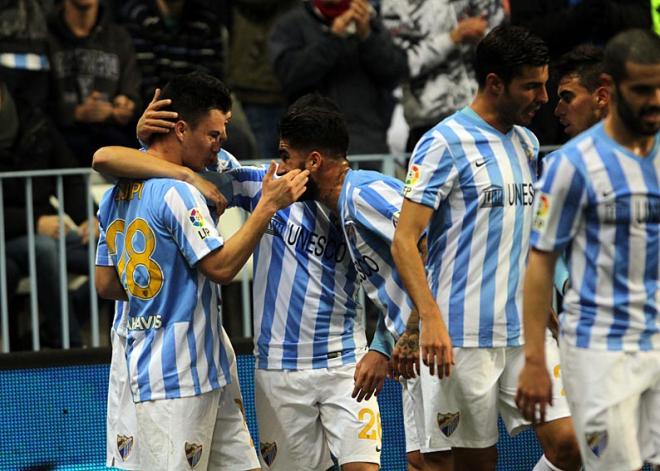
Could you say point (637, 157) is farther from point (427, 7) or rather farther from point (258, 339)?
point (427, 7)

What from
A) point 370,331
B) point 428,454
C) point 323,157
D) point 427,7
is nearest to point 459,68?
point 427,7

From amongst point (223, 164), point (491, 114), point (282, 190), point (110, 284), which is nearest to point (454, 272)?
point (491, 114)

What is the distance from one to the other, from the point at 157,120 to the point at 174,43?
150 inches

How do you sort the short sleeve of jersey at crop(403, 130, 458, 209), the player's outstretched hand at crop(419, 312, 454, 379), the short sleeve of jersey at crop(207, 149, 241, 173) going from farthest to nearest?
the short sleeve of jersey at crop(207, 149, 241, 173) → the short sleeve of jersey at crop(403, 130, 458, 209) → the player's outstretched hand at crop(419, 312, 454, 379)

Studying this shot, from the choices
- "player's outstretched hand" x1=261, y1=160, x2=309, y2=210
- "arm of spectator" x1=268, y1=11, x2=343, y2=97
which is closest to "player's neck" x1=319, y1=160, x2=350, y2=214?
"player's outstretched hand" x1=261, y1=160, x2=309, y2=210

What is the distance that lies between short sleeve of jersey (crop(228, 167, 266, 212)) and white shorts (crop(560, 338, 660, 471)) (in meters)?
2.02

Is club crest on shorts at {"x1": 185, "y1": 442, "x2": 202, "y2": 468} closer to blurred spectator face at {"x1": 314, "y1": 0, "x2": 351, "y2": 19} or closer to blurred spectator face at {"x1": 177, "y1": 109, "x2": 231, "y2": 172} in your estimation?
blurred spectator face at {"x1": 177, "y1": 109, "x2": 231, "y2": 172}

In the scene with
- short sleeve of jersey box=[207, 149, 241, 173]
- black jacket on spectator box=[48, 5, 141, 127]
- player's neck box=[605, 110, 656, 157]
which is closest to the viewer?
player's neck box=[605, 110, 656, 157]

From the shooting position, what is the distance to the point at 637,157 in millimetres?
4793

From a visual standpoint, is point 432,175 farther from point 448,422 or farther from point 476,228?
point 448,422

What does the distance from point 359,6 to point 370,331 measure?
217 centimetres

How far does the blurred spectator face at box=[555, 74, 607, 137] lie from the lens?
6.18 m

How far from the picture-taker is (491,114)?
5738 mm

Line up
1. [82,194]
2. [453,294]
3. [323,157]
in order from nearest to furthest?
[453,294]
[323,157]
[82,194]
